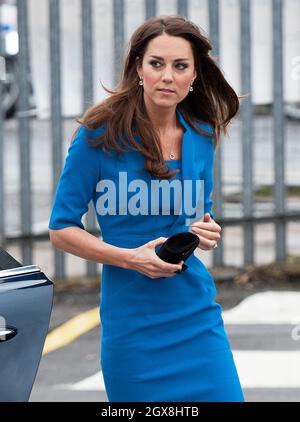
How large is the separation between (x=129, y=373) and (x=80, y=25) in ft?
16.7

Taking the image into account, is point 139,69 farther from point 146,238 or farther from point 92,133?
point 146,238

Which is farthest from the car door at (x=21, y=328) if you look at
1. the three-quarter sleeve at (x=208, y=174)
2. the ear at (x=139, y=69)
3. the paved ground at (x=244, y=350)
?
the paved ground at (x=244, y=350)

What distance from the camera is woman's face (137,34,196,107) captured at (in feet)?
11.5

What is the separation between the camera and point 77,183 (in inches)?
137

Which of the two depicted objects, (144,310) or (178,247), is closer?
(178,247)

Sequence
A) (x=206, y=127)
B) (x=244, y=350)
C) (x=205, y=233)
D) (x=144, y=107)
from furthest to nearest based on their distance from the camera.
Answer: (x=244, y=350) → (x=206, y=127) → (x=144, y=107) → (x=205, y=233)

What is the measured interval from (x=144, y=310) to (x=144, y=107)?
0.60m

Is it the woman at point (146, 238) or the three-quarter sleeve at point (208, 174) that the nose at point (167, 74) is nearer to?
the woman at point (146, 238)

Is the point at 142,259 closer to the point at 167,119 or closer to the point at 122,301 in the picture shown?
the point at 122,301

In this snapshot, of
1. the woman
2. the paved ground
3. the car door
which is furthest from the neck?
the paved ground

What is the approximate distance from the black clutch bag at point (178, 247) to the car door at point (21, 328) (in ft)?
1.10

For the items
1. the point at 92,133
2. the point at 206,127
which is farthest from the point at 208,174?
the point at 92,133

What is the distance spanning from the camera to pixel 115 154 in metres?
3.45
